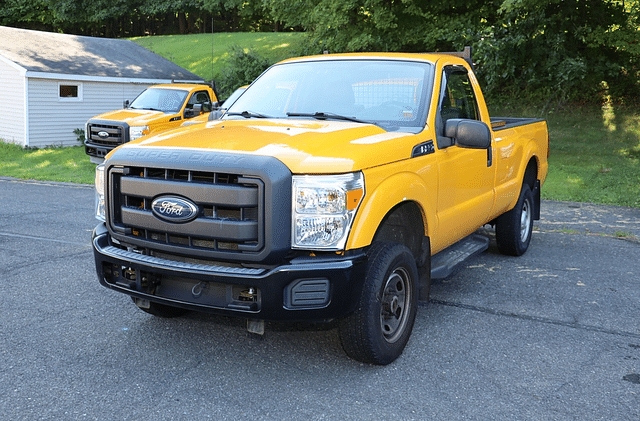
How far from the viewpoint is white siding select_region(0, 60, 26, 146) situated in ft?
73.1

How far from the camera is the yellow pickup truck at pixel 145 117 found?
1592 cm

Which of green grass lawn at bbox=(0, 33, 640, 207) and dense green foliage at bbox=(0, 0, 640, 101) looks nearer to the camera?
green grass lawn at bbox=(0, 33, 640, 207)

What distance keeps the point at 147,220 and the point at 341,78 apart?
85.4 inches

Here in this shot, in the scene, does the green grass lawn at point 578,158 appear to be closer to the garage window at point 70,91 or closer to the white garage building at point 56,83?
the white garage building at point 56,83

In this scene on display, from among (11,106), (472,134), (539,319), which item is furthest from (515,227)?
(11,106)

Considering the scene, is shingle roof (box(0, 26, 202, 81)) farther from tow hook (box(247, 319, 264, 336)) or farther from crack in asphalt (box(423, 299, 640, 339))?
tow hook (box(247, 319, 264, 336))

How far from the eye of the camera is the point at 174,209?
12.4ft

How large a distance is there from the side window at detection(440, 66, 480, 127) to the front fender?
96 centimetres

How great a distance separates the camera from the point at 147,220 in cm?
390

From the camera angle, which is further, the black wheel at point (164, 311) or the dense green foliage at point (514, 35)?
the dense green foliage at point (514, 35)

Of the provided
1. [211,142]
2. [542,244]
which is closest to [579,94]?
[542,244]

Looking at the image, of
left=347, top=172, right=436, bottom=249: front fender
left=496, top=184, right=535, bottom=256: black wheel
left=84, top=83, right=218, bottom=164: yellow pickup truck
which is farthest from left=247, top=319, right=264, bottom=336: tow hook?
left=84, top=83, right=218, bottom=164: yellow pickup truck

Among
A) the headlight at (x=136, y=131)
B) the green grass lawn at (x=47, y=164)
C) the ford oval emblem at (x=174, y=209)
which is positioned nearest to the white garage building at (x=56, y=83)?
the green grass lawn at (x=47, y=164)

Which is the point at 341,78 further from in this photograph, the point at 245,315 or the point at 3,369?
the point at 3,369
